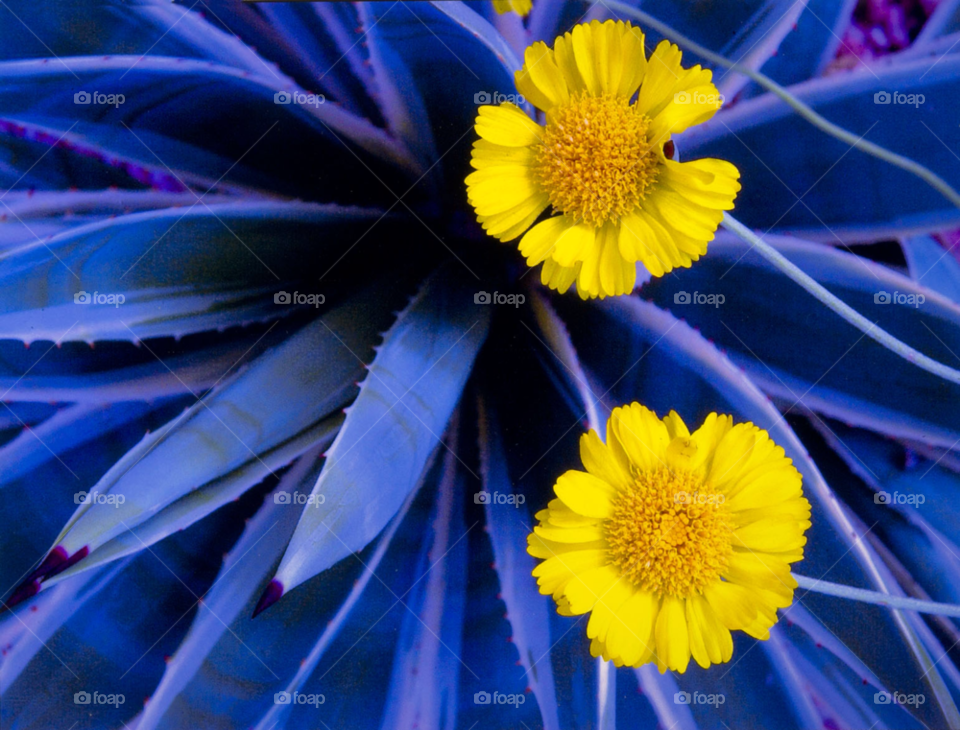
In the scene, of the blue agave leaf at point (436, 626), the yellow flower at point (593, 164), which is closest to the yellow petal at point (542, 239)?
the yellow flower at point (593, 164)

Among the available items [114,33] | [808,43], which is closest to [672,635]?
[808,43]

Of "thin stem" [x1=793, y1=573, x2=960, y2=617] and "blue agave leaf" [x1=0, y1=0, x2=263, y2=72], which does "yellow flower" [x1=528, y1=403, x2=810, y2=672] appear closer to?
"thin stem" [x1=793, y1=573, x2=960, y2=617]

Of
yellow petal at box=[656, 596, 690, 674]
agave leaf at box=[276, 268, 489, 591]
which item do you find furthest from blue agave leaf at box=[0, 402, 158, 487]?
yellow petal at box=[656, 596, 690, 674]

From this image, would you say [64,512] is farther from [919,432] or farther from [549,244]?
[919,432]

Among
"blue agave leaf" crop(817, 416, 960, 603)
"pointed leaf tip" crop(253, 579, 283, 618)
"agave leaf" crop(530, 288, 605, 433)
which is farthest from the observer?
"blue agave leaf" crop(817, 416, 960, 603)

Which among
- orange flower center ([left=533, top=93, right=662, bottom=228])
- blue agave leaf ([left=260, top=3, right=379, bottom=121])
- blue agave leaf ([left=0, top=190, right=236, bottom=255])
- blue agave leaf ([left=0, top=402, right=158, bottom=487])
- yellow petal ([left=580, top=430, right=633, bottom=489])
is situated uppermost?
blue agave leaf ([left=260, top=3, right=379, bottom=121])

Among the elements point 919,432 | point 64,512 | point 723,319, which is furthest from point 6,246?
point 919,432

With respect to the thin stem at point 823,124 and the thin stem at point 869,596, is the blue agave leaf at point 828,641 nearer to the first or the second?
the thin stem at point 869,596
